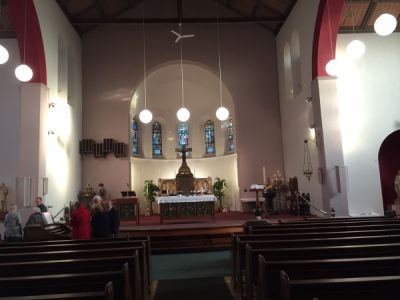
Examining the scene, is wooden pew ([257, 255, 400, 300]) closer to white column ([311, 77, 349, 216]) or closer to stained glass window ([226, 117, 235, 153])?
white column ([311, 77, 349, 216])

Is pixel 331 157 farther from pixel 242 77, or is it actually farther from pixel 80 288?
pixel 80 288

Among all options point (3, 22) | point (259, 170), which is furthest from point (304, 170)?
point (3, 22)

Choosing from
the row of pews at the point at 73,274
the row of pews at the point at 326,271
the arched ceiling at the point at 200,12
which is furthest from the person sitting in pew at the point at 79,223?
the arched ceiling at the point at 200,12

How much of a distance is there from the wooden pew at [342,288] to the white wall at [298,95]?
787 cm

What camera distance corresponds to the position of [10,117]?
9.52m

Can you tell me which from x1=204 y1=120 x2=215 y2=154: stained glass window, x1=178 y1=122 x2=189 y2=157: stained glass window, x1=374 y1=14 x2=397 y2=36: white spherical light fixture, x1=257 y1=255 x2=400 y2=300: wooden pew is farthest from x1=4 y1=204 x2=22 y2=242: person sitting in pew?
x1=204 y1=120 x2=215 y2=154: stained glass window

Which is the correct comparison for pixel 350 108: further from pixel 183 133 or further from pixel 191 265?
pixel 183 133

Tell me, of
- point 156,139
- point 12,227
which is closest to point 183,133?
point 156,139

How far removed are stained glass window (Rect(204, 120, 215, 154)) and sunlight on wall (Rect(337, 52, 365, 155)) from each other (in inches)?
256

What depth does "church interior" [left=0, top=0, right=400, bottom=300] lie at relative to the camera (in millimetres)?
4809

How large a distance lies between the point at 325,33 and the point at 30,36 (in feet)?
24.1

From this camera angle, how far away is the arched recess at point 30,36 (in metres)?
8.47

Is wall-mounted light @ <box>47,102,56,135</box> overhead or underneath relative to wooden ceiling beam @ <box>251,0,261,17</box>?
underneath

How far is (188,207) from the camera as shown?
378 inches
